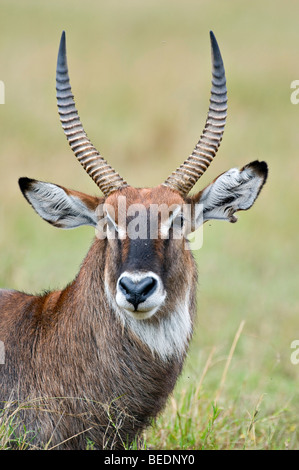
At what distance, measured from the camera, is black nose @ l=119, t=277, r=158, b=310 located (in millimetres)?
4668

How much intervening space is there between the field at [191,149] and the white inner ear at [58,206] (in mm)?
1590

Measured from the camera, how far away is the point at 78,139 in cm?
556

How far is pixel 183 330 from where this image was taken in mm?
5336

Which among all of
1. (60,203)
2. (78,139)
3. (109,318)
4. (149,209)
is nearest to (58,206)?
(60,203)

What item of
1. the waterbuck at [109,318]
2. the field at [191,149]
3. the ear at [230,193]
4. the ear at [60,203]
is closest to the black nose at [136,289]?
the waterbuck at [109,318]

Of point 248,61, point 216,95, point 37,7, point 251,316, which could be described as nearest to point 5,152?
point 251,316

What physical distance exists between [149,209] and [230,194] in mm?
762

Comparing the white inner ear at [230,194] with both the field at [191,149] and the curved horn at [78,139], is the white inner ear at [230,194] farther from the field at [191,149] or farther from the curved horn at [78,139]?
the field at [191,149]

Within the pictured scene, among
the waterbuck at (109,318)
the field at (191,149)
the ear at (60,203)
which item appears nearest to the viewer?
the waterbuck at (109,318)

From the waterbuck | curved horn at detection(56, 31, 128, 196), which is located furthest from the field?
curved horn at detection(56, 31, 128, 196)

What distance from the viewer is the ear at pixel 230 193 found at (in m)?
5.49

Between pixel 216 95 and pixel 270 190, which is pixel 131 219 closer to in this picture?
pixel 216 95

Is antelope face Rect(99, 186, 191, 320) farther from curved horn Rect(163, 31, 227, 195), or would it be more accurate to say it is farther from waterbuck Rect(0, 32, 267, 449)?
curved horn Rect(163, 31, 227, 195)

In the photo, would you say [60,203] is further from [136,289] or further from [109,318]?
[136,289]
